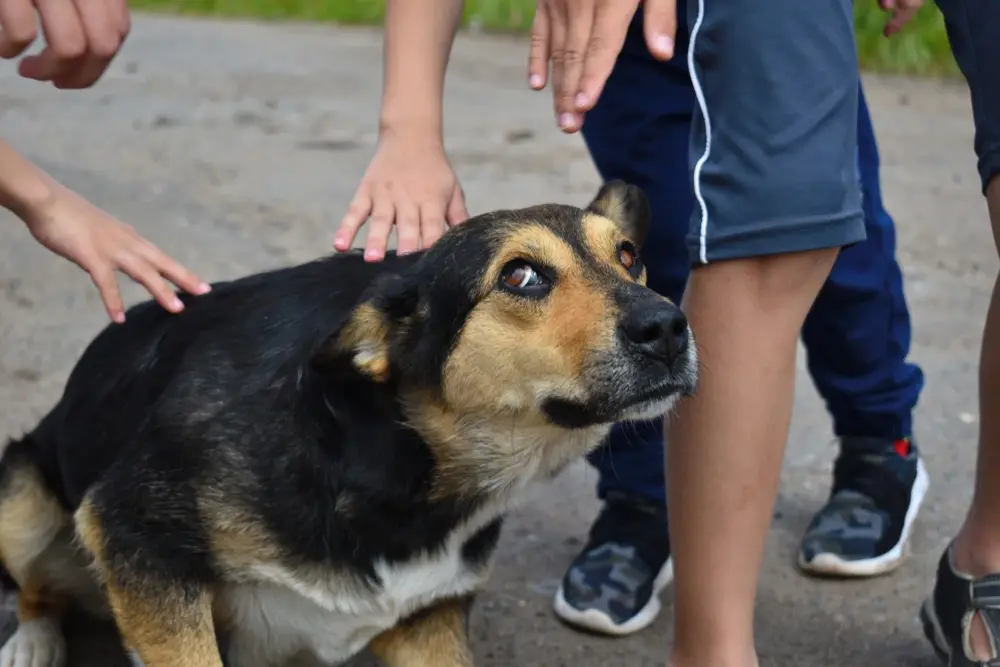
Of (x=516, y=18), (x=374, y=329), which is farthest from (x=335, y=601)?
(x=516, y=18)

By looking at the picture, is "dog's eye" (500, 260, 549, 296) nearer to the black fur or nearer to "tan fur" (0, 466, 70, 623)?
the black fur

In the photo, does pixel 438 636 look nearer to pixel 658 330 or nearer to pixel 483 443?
pixel 483 443

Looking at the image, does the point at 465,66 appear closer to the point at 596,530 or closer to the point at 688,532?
the point at 596,530

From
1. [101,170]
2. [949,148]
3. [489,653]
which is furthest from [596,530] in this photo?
[949,148]

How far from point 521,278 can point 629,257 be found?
1.04 feet

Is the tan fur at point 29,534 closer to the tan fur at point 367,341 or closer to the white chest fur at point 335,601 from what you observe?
the white chest fur at point 335,601

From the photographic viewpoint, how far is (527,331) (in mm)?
2393

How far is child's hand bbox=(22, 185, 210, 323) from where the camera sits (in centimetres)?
280

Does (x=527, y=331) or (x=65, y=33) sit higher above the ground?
(x=65, y=33)

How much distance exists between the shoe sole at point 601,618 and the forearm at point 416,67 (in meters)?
1.20

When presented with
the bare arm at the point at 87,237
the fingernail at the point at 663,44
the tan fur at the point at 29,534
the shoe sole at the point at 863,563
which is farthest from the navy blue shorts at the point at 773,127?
the tan fur at the point at 29,534

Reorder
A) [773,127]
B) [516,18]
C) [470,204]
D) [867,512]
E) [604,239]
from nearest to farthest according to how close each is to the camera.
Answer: [773,127] < [604,239] < [867,512] < [470,204] < [516,18]

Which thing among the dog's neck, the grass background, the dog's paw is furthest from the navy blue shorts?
the grass background

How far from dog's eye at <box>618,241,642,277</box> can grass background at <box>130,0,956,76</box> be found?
625cm
